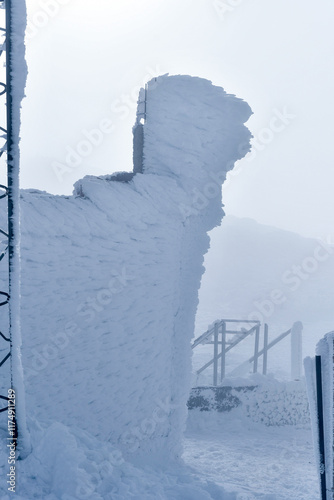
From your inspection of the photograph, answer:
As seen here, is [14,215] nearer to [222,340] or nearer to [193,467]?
[193,467]

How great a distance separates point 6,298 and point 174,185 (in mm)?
Answer: 3382

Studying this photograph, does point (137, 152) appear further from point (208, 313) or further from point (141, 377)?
point (208, 313)

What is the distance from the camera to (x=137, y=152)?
6.93 metres

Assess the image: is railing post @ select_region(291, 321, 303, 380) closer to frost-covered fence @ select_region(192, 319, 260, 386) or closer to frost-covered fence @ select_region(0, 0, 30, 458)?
frost-covered fence @ select_region(192, 319, 260, 386)

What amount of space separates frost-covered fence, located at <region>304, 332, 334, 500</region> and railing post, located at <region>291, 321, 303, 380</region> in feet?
37.4

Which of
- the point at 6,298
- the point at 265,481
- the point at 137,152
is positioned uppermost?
the point at 137,152

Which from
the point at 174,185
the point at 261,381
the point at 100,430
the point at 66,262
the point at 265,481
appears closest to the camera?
the point at 66,262

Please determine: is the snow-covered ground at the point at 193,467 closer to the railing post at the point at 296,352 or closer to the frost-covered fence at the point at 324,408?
the frost-covered fence at the point at 324,408

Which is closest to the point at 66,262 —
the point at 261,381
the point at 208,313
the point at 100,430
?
the point at 100,430

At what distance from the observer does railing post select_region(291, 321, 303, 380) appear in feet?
52.4

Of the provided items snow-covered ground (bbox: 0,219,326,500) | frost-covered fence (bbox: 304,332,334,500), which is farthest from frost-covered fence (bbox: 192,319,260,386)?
frost-covered fence (bbox: 304,332,334,500)

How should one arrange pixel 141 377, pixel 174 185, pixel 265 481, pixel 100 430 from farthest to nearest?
pixel 265 481 → pixel 174 185 → pixel 141 377 → pixel 100 430

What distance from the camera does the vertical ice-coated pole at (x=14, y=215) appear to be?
349 cm

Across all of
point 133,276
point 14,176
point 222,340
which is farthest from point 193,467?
point 222,340
